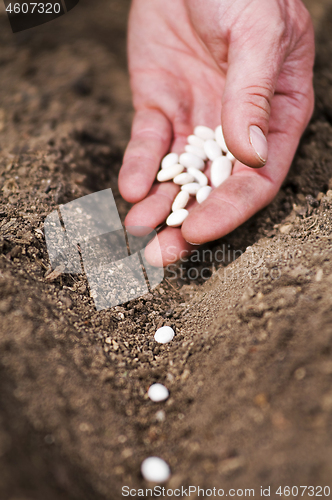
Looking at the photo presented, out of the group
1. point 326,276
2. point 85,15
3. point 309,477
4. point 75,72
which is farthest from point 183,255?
point 85,15

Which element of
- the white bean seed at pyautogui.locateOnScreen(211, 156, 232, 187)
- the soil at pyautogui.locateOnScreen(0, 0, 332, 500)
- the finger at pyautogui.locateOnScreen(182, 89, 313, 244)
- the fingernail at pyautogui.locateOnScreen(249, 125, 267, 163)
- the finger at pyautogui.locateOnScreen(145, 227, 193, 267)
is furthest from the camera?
the white bean seed at pyautogui.locateOnScreen(211, 156, 232, 187)

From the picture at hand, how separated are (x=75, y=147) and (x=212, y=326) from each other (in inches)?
65.4

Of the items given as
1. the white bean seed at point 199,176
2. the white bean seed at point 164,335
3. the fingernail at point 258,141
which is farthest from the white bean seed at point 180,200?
the white bean seed at point 164,335

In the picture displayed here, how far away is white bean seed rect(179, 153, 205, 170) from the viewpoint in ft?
6.62

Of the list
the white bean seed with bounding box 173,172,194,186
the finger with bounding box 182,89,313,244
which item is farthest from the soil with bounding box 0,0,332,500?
the white bean seed with bounding box 173,172,194,186

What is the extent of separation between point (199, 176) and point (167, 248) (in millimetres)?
497

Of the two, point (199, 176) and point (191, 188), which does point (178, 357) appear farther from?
point (199, 176)

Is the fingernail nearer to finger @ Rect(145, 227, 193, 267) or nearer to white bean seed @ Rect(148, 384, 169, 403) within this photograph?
finger @ Rect(145, 227, 193, 267)

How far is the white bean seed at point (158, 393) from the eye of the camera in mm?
1206

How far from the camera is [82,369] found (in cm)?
116

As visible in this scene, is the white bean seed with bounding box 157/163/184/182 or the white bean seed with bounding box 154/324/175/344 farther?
the white bean seed with bounding box 157/163/184/182

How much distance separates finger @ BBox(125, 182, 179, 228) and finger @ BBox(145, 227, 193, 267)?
0.28 feet

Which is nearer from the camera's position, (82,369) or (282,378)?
(282,378)

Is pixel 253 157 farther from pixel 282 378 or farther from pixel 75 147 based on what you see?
pixel 75 147
